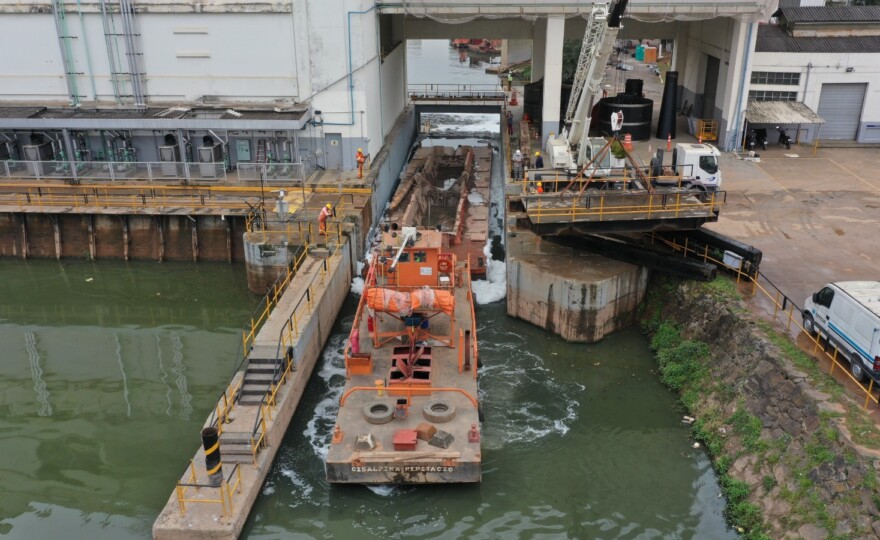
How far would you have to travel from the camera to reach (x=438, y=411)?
61.2 feet

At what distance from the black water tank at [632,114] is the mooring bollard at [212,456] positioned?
95.1 ft

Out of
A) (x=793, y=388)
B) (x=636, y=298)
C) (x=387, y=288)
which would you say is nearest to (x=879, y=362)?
(x=793, y=388)

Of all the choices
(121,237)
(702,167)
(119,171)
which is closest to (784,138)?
(702,167)

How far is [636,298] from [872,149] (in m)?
21.8

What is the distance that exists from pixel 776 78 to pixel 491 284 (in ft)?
72.6

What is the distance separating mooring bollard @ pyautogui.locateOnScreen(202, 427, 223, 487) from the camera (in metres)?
16.6

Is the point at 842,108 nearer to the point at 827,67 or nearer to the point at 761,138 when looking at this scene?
the point at 827,67

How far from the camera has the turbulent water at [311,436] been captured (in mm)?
17469

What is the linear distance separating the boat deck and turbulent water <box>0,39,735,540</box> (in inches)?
40.8

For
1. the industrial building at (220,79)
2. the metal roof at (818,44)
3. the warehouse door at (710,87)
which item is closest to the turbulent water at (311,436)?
the industrial building at (220,79)

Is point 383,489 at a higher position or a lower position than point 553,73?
lower

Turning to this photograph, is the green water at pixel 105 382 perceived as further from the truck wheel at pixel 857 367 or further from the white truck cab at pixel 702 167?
the white truck cab at pixel 702 167

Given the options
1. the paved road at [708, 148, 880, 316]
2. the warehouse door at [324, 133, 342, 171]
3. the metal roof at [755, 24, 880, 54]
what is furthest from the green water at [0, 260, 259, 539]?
the metal roof at [755, 24, 880, 54]

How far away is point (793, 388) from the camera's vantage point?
1773 centimetres
